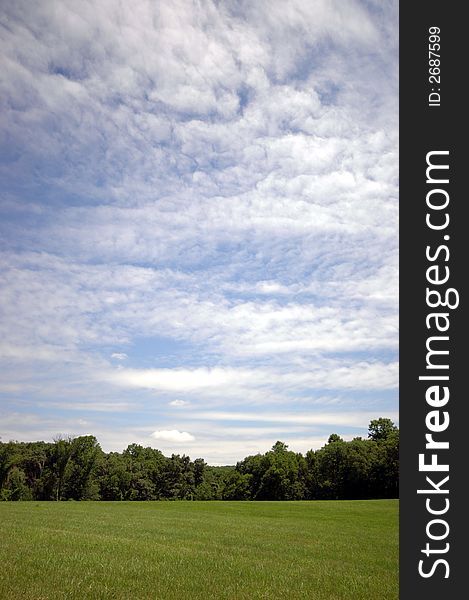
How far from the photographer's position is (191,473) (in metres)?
134

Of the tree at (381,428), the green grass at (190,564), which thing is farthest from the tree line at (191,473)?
the green grass at (190,564)

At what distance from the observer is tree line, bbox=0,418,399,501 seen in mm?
104500

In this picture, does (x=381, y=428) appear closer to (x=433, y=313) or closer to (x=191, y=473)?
(x=191, y=473)

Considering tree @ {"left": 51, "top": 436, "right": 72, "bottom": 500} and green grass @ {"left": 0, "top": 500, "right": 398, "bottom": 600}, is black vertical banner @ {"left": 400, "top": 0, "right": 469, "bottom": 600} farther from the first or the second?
tree @ {"left": 51, "top": 436, "right": 72, "bottom": 500}

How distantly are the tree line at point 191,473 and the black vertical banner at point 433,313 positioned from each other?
100 metres

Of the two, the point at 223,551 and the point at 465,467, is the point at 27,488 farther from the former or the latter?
the point at 465,467

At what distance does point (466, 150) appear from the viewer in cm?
1030

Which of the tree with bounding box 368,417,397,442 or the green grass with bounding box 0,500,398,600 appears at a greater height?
the tree with bounding box 368,417,397,442

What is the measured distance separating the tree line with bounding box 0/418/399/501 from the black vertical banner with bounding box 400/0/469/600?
100m

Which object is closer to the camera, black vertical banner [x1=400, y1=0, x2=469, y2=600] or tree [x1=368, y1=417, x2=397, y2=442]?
black vertical banner [x1=400, y1=0, x2=469, y2=600]

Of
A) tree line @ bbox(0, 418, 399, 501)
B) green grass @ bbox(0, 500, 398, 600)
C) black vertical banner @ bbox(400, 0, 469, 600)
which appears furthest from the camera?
tree line @ bbox(0, 418, 399, 501)

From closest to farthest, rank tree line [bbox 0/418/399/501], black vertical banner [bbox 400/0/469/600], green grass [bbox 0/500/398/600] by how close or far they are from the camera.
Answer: black vertical banner [bbox 400/0/469/600], green grass [bbox 0/500/398/600], tree line [bbox 0/418/399/501]

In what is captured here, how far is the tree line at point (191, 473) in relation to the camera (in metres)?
104

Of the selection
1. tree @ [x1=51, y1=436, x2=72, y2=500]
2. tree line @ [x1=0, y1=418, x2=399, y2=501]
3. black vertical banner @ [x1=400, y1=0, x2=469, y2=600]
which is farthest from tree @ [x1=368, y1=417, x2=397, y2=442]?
black vertical banner @ [x1=400, y1=0, x2=469, y2=600]
